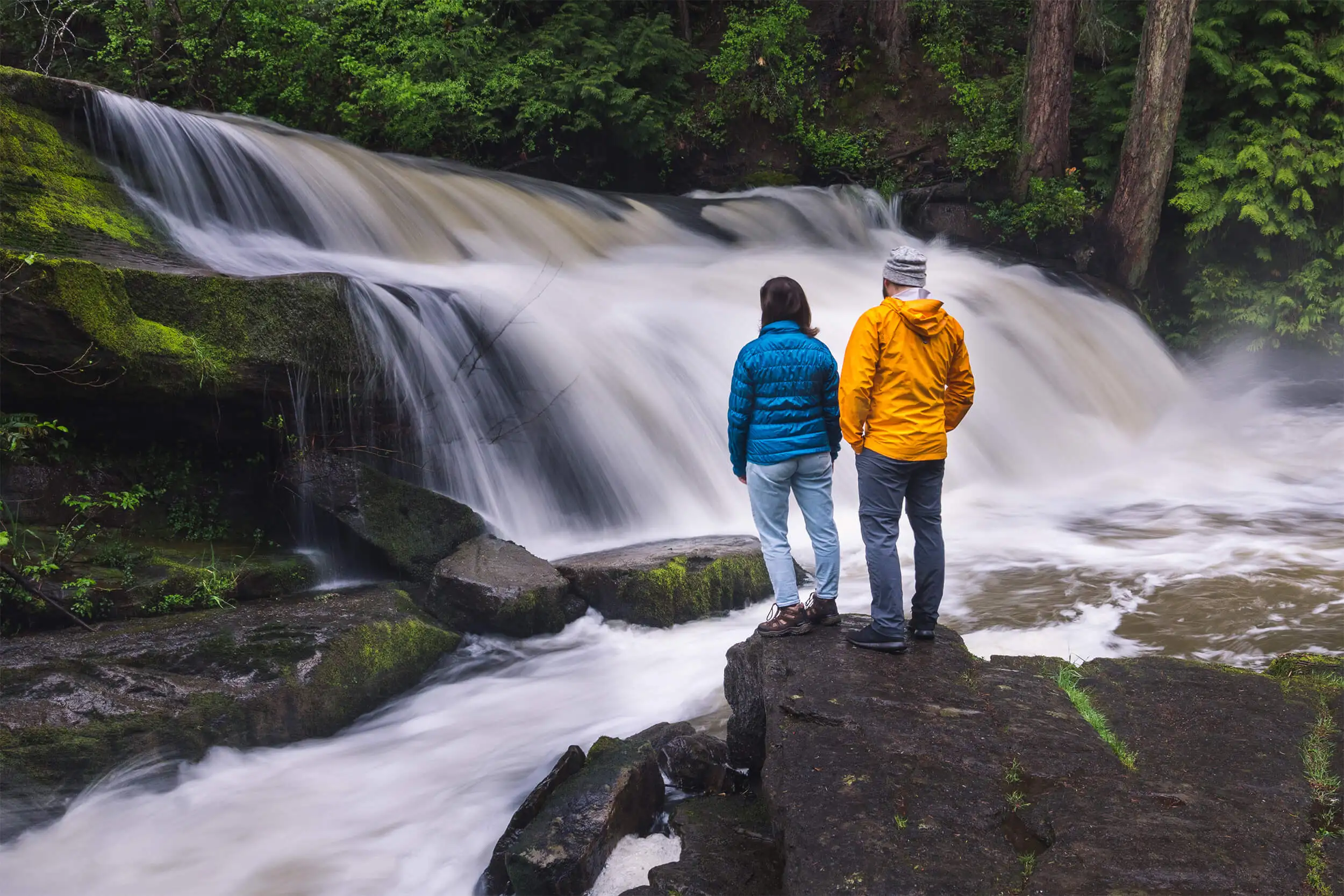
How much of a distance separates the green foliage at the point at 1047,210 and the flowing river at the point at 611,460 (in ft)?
2.75

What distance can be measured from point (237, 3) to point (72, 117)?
650 centimetres

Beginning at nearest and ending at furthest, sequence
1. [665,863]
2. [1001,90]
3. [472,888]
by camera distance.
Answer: [665,863]
[472,888]
[1001,90]

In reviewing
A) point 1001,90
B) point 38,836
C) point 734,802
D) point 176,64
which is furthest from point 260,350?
point 1001,90

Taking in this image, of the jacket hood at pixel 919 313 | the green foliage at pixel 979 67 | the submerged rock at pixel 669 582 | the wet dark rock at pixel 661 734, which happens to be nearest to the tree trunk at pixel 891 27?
the green foliage at pixel 979 67

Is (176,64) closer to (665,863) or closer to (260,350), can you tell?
(260,350)

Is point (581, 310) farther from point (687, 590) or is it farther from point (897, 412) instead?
point (897, 412)

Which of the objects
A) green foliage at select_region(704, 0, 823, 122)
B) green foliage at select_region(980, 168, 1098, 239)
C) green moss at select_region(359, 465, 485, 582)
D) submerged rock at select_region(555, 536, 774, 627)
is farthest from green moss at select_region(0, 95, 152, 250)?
green foliage at select_region(980, 168, 1098, 239)

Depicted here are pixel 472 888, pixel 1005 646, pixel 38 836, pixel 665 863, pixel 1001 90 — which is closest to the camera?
pixel 665 863

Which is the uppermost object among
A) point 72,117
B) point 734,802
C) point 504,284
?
point 72,117

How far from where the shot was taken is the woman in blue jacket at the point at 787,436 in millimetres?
4320

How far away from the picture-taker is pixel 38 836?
425 cm

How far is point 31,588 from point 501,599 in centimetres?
251

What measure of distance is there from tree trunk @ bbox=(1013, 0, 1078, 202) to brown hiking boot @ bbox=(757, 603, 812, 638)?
10982 millimetres

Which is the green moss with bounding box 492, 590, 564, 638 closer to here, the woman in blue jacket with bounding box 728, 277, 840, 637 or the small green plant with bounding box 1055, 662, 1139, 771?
the woman in blue jacket with bounding box 728, 277, 840, 637
